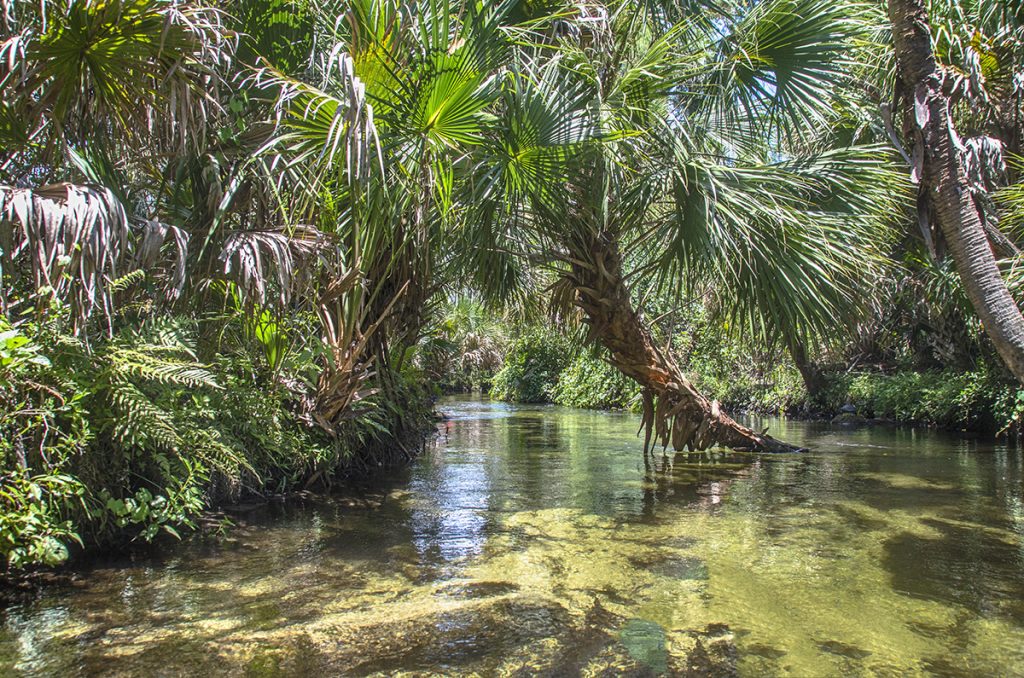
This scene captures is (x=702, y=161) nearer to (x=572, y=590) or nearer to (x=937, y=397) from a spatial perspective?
(x=572, y=590)

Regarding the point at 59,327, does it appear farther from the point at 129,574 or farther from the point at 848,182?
the point at 848,182

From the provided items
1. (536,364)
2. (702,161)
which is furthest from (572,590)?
(536,364)

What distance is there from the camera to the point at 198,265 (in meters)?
4.43

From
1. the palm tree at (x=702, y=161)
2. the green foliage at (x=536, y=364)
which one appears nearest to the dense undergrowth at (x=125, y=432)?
the palm tree at (x=702, y=161)

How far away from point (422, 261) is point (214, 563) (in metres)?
3.37

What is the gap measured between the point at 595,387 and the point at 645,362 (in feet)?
39.0

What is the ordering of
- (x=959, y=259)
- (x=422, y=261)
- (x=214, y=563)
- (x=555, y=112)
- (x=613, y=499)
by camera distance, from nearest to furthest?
(x=214, y=563)
(x=959, y=259)
(x=555, y=112)
(x=613, y=499)
(x=422, y=261)

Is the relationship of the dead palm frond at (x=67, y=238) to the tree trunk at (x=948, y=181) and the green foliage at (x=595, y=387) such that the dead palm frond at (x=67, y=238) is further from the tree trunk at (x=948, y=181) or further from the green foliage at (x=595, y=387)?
the green foliage at (x=595, y=387)

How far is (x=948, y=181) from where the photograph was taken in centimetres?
438

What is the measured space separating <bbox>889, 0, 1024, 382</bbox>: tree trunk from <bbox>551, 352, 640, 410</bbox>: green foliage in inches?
489

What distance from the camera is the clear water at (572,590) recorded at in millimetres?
2666

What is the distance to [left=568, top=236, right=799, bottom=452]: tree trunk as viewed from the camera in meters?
7.15

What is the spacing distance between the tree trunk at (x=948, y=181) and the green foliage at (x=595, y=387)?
489 inches

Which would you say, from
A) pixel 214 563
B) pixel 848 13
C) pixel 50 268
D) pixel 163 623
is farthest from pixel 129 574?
pixel 848 13
